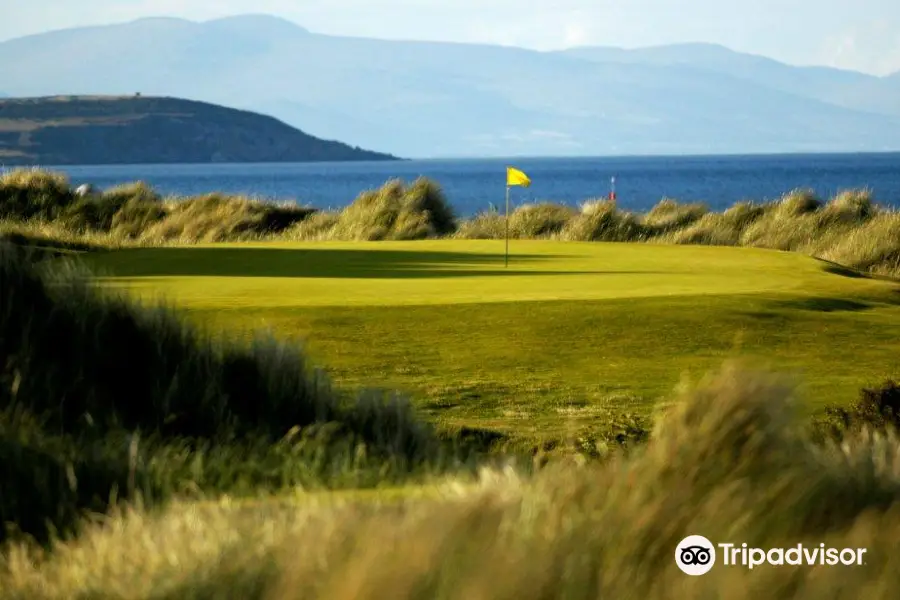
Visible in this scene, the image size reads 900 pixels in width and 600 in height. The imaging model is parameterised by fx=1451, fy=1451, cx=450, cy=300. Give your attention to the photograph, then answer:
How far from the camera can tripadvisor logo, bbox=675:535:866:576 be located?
360 centimetres

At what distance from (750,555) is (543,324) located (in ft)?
25.0

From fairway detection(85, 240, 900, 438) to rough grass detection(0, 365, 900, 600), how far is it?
3.68 meters

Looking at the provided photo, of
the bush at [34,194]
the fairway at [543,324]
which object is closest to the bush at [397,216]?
the bush at [34,194]

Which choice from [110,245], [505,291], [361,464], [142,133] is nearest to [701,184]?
[142,133]

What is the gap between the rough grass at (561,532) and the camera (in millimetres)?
3451

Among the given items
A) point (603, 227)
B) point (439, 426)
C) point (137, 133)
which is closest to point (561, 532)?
point (439, 426)

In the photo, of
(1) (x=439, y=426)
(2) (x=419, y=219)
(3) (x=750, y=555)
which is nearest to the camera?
(3) (x=750, y=555)

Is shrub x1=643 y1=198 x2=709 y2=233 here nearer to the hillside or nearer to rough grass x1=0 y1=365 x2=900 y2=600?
rough grass x1=0 y1=365 x2=900 y2=600

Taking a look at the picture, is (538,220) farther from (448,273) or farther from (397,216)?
(448,273)

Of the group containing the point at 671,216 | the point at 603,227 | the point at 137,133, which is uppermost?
the point at 137,133

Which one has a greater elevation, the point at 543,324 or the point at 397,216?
the point at 543,324

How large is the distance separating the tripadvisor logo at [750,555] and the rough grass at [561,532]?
39 millimetres

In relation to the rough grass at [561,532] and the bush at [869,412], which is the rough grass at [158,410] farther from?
the bush at [869,412]

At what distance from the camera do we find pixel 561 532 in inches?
147
